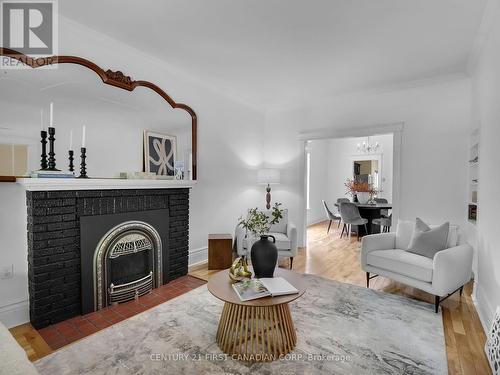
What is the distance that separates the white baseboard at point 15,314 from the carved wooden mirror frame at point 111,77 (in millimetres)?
2002

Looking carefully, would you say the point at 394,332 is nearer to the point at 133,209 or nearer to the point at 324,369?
the point at 324,369

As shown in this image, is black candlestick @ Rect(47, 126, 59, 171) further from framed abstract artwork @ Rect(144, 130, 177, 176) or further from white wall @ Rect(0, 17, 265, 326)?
framed abstract artwork @ Rect(144, 130, 177, 176)

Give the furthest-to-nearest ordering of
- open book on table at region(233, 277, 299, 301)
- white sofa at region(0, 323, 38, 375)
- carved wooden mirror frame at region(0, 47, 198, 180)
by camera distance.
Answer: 1. carved wooden mirror frame at region(0, 47, 198, 180)
2. open book on table at region(233, 277, 299, 301)
3. white sofa at region(0, 323, 38, 375)

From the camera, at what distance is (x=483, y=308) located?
2.48 metres

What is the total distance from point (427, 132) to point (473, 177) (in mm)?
839

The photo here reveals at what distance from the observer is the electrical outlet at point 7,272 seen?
2.22 meters

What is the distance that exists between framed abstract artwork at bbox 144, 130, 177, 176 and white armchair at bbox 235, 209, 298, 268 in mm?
1345

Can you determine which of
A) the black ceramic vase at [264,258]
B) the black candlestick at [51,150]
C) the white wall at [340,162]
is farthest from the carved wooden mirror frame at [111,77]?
the white wall at [340,162]

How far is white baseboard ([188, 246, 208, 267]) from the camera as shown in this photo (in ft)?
12.7

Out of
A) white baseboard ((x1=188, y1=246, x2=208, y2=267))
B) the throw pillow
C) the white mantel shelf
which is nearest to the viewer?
the white mantel shelf

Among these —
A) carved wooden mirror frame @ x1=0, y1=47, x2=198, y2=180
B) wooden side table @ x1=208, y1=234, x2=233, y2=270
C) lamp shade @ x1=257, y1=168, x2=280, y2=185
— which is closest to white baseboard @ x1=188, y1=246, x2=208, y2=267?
wooden side table @ x1=208, y1=234, x2=233, y2=270

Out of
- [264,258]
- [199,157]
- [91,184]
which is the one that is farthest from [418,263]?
[91,184]

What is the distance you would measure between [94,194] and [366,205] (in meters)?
4.98

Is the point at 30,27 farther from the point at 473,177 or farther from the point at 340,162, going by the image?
the point at 340,162
